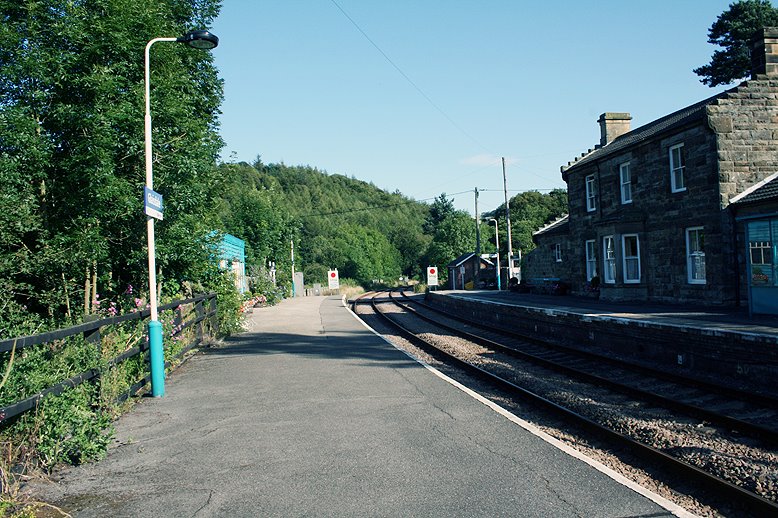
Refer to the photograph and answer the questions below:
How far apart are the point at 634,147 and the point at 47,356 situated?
21.4 m

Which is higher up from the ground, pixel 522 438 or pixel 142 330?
pixel 142 330

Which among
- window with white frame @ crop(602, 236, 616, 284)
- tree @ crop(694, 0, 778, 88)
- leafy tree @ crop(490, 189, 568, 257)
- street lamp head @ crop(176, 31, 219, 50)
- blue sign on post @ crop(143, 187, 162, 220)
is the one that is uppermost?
tree @ crop(694, 0, 778, 88)

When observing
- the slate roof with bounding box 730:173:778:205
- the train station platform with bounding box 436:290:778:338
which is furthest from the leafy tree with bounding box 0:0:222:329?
the slate roof with bounding box 730:173:778:205

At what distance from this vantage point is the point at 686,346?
40.2ft

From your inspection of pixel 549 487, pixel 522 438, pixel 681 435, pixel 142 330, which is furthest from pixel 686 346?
pixel 142 330

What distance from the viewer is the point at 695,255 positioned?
66.5 feet

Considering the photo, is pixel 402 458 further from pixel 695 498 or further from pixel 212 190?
pixel 212 190

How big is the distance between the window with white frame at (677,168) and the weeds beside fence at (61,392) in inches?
706

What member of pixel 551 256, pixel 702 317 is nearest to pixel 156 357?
pixel 702 317

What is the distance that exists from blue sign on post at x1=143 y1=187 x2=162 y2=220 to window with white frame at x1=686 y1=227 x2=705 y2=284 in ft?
54.6

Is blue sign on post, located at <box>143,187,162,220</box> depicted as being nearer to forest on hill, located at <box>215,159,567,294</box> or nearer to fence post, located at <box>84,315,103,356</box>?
fence post, located at <box>84,315,103,356</box>

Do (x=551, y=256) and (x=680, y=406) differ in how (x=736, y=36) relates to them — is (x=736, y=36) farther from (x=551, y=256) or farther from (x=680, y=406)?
(x=680, y=406)

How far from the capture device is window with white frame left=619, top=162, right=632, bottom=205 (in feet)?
79.8

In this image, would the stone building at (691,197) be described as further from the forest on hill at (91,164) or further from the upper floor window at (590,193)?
the forest on hill at (91,164)
